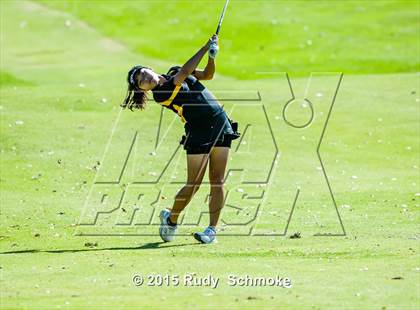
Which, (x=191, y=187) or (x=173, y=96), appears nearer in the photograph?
(x=173, y=96)

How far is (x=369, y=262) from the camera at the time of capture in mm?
10219

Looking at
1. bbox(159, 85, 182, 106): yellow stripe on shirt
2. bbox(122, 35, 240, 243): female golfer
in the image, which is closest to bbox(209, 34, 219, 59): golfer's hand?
bbox(122, 35, 240, 243): female golfer

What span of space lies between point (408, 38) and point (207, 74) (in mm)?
22815

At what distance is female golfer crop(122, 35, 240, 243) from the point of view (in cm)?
1141

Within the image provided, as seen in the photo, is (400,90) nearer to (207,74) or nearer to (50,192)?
(50,192)

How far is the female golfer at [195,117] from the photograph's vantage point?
1141 cm

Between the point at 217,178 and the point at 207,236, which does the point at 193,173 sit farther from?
the point at 207,236

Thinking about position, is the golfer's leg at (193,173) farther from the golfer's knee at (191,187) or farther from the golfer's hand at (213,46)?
the golfer's hand at (213,46)

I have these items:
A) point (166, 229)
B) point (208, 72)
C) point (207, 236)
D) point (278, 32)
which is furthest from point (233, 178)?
point (278, 32)

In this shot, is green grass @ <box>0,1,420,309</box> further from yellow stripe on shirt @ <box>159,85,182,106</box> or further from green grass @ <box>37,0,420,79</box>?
yellow stripe on shirt @ <box>159,85,182,106</box>

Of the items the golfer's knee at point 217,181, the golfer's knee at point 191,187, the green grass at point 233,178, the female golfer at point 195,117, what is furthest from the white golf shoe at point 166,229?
the golfer's knee at point 217,181

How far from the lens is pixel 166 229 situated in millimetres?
11984

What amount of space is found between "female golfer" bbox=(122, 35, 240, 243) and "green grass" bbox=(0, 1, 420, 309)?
21.1 inches

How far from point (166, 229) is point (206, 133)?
51.9 inches
